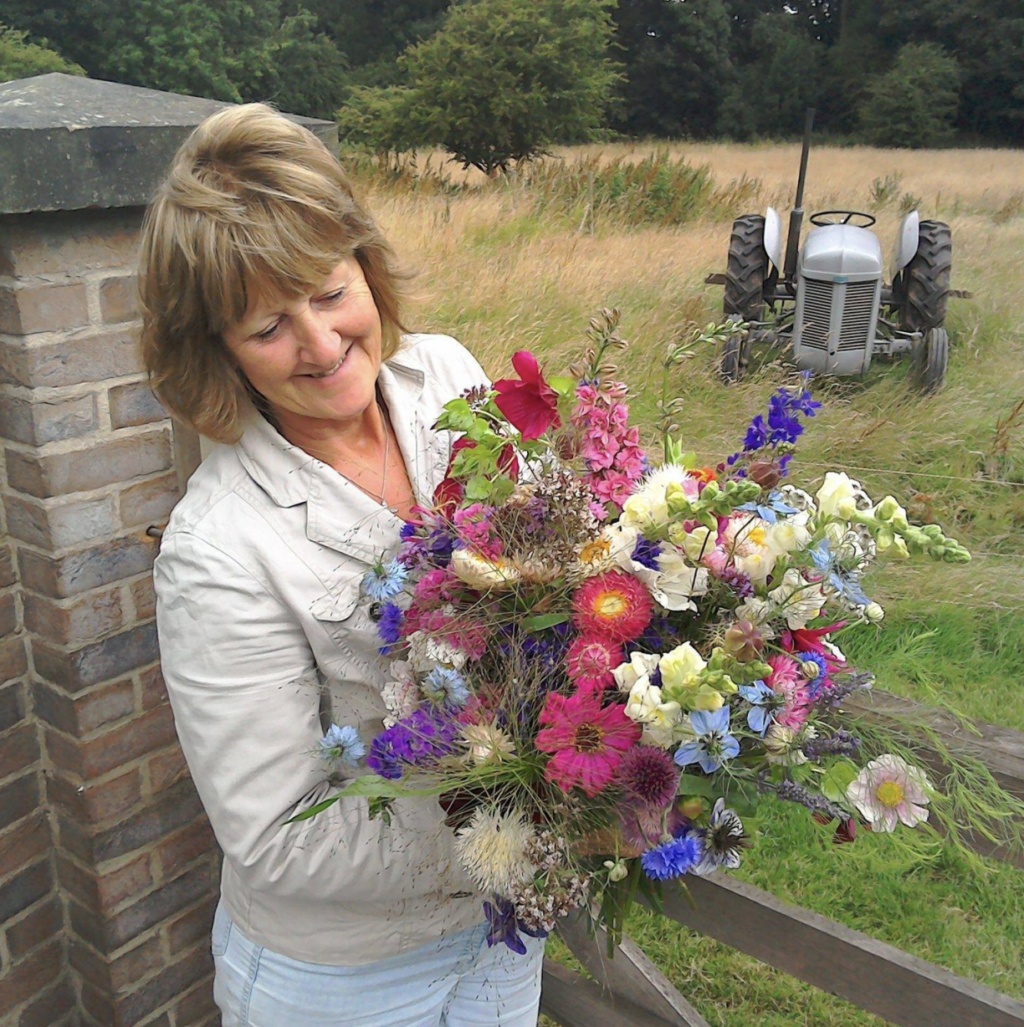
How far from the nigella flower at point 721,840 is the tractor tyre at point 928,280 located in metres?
6.15

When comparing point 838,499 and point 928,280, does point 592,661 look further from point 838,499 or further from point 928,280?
point 928,280

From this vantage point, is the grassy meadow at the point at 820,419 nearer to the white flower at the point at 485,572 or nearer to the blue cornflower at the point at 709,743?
the blue cornflower at the point at 709,743

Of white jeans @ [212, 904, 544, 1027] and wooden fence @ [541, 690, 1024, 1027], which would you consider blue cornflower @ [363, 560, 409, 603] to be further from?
white jeans @ [212, 904, 544, 1027]

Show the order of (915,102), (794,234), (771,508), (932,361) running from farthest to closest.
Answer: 1. (915,102)
2. (794,234)
3. (932,361)
4. (771,508)

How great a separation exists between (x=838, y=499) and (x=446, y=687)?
0.45m

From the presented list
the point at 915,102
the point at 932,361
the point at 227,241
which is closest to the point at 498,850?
the point at 227,241

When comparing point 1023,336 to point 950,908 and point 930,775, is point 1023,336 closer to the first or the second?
point 950,908

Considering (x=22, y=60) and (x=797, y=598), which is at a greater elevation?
(x=22, y=60)

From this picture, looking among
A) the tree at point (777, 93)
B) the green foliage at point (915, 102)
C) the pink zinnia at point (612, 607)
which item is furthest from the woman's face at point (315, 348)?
the tree at point (777, 93)

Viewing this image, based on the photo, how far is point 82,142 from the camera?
4.90 feet

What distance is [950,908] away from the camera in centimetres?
264

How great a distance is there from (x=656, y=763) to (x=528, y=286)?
5.95 meters

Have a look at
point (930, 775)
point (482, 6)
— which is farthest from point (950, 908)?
point (482, 6)

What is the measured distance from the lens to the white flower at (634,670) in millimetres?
974
